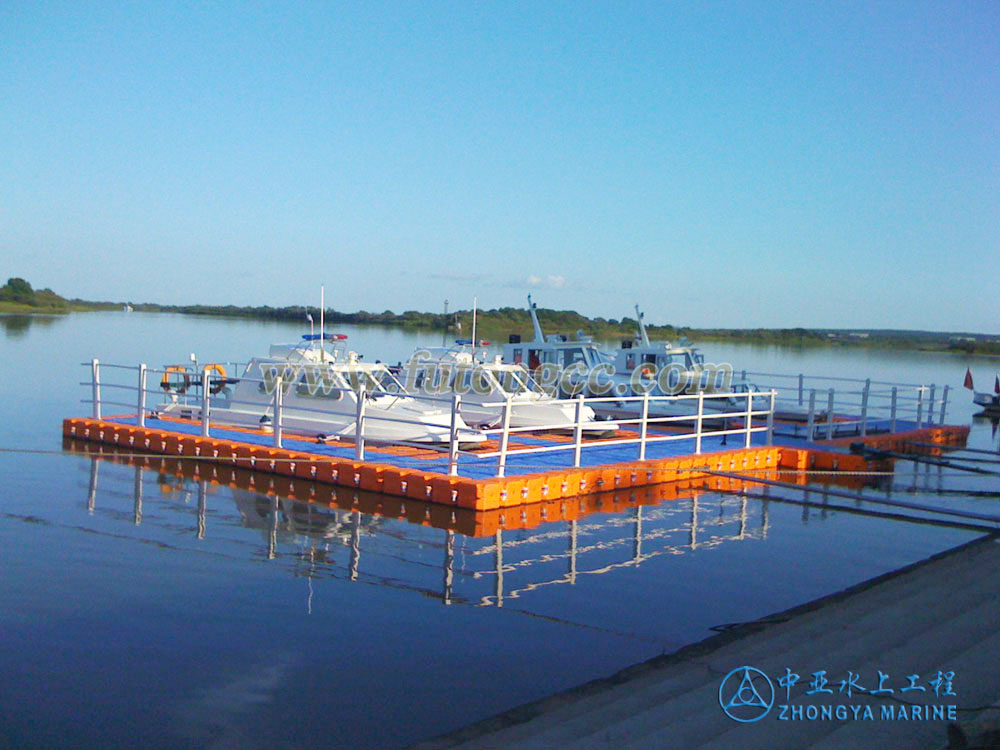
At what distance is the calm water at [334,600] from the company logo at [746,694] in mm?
1491

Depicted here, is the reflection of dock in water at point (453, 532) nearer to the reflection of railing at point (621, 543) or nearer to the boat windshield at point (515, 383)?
the reflection of railing at point (621, 543)

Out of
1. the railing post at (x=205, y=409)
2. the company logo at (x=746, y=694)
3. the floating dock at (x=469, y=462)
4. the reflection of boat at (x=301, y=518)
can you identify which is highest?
the railing post at (x=205, y=409)

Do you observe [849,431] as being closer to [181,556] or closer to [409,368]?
[409,368]

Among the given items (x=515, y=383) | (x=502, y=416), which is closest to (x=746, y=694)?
(x=502, y=416)

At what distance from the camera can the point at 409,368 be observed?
21.2 meters

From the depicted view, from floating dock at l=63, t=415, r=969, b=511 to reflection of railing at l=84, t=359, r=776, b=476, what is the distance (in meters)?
0.24

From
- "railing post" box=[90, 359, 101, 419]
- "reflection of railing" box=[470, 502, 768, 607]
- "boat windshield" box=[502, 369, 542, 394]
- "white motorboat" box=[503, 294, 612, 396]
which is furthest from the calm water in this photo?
"white motorboat" box=[503, 294, 612, 396]

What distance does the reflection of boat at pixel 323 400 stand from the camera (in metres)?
16.6

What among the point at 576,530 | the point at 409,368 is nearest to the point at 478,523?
the point at 576,530

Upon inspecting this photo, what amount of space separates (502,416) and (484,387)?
14.2 ft

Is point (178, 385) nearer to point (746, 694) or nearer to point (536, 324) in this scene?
point (536, 324)

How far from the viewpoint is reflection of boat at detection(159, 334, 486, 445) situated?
16.6 m

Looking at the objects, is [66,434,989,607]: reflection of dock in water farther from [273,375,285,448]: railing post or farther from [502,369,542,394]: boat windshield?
[502,369,542,394]: boat windshield

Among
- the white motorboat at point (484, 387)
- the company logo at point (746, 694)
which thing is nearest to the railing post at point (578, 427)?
the white motorboat at point (484, 387)
